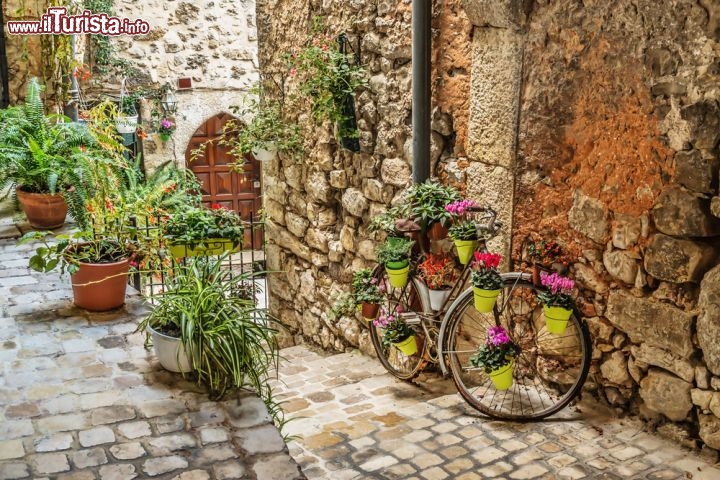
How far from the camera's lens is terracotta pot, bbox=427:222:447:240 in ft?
15.0

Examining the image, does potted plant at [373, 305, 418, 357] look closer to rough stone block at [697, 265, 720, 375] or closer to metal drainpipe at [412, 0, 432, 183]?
metal drainpipe at [412, 0, 432, 183]

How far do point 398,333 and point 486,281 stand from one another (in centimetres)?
84

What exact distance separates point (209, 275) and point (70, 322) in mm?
1099

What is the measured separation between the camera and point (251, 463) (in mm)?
3248

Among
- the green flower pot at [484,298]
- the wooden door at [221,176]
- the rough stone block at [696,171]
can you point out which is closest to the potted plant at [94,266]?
the green flower pot at [484,298]

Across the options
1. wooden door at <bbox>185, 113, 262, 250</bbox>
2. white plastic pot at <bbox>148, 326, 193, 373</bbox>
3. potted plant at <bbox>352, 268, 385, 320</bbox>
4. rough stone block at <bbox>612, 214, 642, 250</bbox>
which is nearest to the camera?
rough stone block at <bbox>612, 214, 642, 250</bbox>

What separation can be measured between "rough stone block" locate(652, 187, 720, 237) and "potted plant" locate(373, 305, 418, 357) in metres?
1.66

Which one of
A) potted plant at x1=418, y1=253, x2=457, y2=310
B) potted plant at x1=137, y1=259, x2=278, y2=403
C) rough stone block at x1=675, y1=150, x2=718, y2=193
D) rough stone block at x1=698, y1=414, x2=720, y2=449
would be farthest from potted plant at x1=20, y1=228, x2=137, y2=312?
rough stone block at x1=698, y1=414, x2=720, y2=449

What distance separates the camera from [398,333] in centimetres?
473

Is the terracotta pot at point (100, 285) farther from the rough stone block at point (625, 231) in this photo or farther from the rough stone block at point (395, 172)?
the rough stone block at point (625, 231)

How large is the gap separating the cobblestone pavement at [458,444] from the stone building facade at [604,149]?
17cm

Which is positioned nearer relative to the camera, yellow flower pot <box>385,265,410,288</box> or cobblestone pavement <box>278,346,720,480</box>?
cobblestone pavement <box>278,346,720,480</box>

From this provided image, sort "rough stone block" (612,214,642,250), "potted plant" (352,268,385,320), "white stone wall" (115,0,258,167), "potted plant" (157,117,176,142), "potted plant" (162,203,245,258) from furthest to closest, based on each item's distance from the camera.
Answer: "potted plant" (157,117,176,142) < "white stone wall" (115,0,258,167) < "potted plant" (162,203,245,258) < "potted plant" (352,268,385,320) < "rough stone block" (612,214,642,250)

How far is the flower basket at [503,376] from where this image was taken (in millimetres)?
4129
